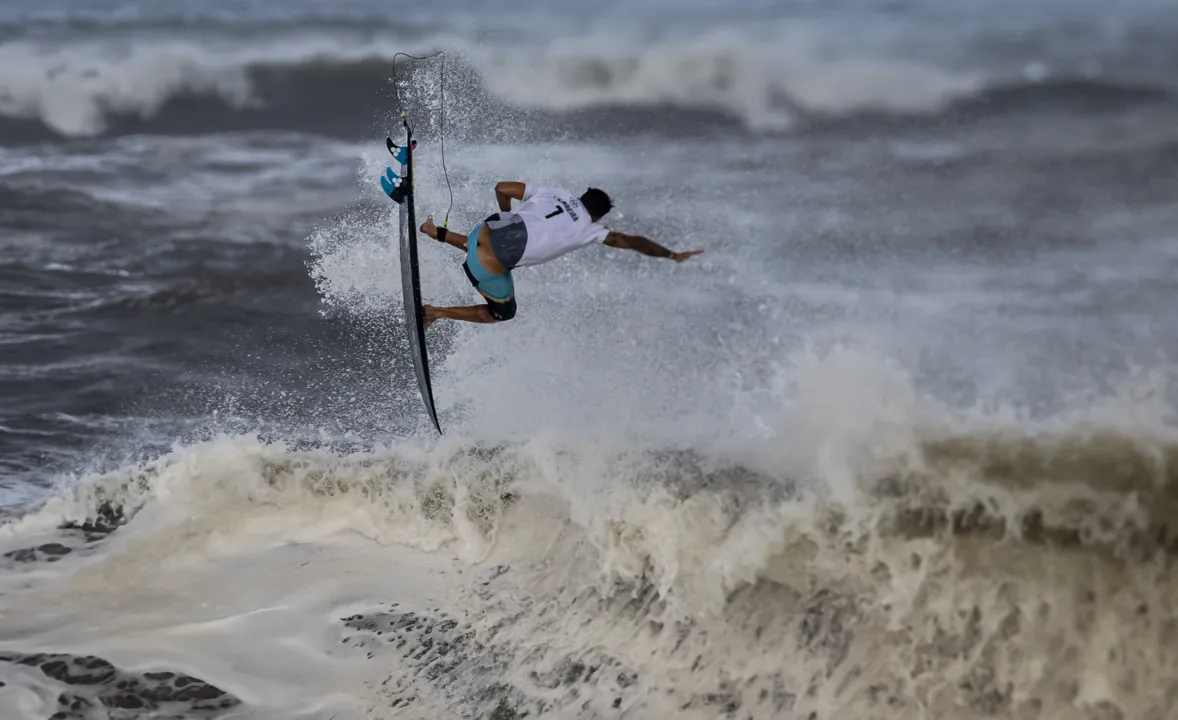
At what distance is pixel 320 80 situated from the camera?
11938 millimetres

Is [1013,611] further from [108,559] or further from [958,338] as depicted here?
[108,559]

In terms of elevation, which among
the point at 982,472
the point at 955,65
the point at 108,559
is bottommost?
the point at 108,559

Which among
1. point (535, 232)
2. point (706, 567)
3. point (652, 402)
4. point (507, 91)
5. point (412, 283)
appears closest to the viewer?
point (535, 232)

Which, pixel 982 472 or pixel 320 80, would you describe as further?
pixel 320 80

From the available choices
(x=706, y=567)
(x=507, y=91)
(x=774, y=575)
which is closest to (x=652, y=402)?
(x=706, y=567)

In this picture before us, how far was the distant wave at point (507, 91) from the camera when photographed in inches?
359

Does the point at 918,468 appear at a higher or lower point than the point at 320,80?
lower

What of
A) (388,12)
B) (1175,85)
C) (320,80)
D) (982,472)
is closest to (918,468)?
(982,472)

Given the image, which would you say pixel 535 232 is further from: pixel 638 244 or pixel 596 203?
pixel 638 244

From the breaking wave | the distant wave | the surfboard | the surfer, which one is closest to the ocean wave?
the breaking wave

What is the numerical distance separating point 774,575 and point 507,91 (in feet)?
20.1

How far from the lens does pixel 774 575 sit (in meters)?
4.68

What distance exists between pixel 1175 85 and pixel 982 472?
20.4ft

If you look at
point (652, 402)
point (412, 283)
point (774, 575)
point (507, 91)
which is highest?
point (507, 91)
